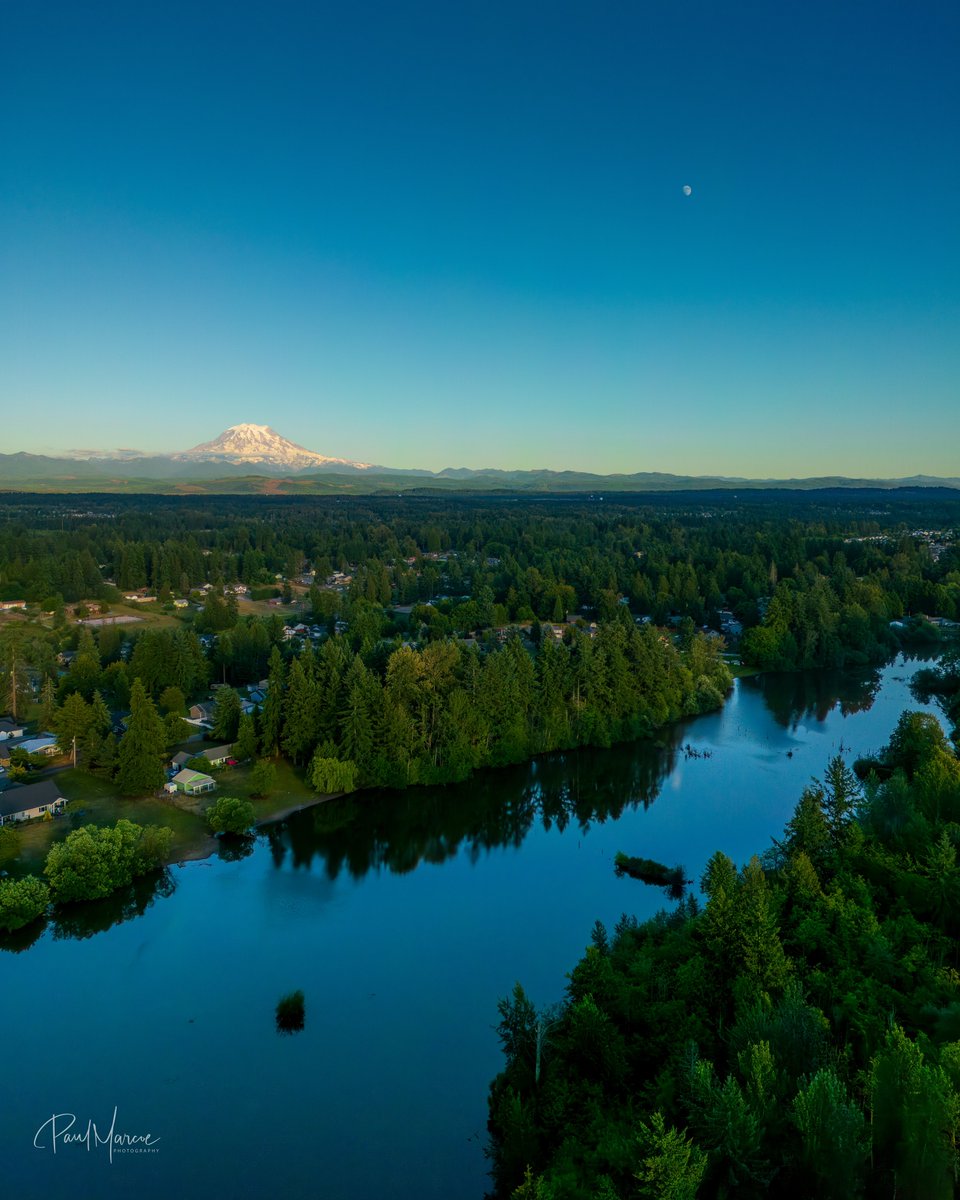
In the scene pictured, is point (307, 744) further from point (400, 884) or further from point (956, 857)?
point (956, 857)

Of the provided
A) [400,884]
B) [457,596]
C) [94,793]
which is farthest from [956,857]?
[457,596]

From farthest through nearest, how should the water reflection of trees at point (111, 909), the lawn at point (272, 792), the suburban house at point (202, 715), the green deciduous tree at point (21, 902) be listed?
the suburban house at point (202, 715)
the lawn at point (272, 792)
the water reflection of trees at point (111, 909)
the green deciduous tree at point (21, 902)

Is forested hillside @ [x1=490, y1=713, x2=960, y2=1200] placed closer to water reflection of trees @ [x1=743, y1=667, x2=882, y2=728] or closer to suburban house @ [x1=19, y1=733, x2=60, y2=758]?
water reflection of trees @ [x1=743, y1=667, x2=882, y2=728]

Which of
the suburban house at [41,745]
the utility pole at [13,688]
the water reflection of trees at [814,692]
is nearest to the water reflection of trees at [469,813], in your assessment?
the water reflection of trees at [814,692]

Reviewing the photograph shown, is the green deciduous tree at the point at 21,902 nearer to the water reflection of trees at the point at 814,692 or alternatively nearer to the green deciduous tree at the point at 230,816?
the green deciduous tree at the point at 230,816

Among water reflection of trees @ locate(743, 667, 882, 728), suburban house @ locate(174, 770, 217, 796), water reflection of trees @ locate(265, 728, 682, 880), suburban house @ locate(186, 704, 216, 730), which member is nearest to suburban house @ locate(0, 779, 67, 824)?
suburban house @ locate(174, 770, 217, 796)

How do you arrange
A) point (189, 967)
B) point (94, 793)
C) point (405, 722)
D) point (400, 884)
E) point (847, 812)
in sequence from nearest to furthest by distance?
point (189, 967) < point (847, 812) < point (400, 884) < point (94, 793) < point (405, 722)
